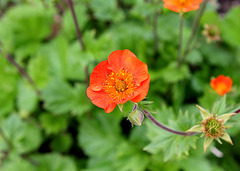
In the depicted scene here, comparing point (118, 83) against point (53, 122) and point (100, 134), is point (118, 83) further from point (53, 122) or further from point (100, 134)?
point (53, 122)

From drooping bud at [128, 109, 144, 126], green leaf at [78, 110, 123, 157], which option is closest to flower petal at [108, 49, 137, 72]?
drooping bud at [128, 109, 144, 126]

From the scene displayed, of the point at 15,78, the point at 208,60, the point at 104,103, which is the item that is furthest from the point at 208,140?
the point at 15,78

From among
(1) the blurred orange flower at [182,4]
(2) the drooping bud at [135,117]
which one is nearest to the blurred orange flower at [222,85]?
(1) the blurred orange flower at [182,4]

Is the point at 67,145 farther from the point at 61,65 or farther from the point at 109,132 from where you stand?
the point at 61,65

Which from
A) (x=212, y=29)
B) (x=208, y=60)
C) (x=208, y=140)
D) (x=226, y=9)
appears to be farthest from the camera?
(x=226, y=9)

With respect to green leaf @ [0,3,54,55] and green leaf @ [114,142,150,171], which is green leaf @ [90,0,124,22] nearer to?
green leaf @ [0,3,54,55]

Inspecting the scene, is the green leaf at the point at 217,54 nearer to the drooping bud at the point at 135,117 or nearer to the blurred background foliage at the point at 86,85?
the blurred background foliage at the point at 86,85
